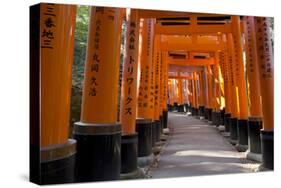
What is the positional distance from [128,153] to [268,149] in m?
2.31

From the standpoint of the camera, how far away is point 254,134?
8180mm

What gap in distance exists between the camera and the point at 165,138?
12594mm

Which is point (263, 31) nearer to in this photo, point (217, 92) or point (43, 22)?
point (43, 22)

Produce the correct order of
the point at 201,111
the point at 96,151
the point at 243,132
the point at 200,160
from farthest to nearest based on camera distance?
the point at 201,111 → the point at 243,132 → the point at 200,160 → the point at 96,151

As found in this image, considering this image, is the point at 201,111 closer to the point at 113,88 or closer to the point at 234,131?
the point at 234,131

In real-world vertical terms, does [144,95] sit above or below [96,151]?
above

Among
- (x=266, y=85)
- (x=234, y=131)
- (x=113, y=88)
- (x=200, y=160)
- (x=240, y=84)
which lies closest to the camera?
(x=113, y=88)

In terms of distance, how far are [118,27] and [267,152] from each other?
3.28 m

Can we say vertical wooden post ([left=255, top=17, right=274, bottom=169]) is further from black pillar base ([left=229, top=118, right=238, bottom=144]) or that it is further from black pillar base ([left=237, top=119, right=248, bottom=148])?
black pillar base ([left=229, top=118, right=238, bottom=144])

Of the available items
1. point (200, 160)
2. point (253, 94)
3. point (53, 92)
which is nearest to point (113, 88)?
point (53, 92)

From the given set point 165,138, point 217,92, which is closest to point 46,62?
point 165,138

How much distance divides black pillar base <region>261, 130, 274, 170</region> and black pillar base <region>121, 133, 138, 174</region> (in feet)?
7.07

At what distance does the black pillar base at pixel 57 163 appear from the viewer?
3.95 metres

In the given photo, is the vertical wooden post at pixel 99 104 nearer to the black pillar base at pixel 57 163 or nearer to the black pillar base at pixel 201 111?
the black pillar base at pixel 57 163
